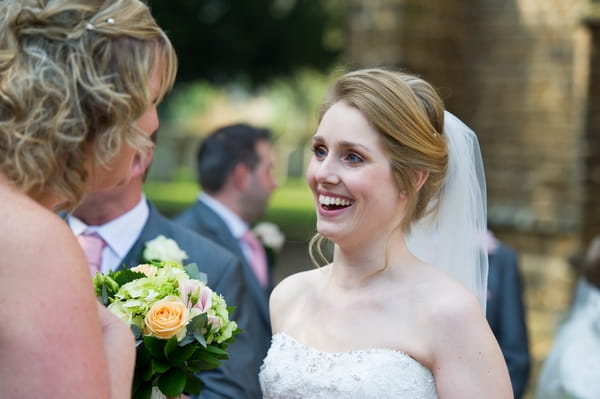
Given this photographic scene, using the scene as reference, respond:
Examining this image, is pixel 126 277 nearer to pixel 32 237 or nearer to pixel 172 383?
pixel 172 383

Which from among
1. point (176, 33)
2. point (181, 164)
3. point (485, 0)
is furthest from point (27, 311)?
point (181, 164)

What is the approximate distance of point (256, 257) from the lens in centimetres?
632

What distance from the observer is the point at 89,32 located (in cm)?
213

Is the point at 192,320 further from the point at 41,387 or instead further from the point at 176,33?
the point at 176,33

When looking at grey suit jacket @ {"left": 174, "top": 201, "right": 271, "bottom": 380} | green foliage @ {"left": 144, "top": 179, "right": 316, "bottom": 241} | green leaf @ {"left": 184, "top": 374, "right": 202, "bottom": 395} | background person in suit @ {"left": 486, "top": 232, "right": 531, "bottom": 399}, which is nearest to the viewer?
green leaf @ {"left": 184, "top": 374, "right": 202, "bottom": 395}

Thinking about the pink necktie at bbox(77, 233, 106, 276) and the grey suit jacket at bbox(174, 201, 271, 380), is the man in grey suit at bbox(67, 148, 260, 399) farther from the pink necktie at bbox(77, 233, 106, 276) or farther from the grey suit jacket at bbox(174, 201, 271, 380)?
the grey suit jacket at bbox(174, 201, 271, 380)

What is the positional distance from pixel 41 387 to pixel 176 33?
26.2 meters

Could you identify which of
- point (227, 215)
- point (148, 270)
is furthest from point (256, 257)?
point (148, 270)

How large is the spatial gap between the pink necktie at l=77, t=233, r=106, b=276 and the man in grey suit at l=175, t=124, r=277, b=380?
178 cm

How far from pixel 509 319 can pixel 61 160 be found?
4.62m

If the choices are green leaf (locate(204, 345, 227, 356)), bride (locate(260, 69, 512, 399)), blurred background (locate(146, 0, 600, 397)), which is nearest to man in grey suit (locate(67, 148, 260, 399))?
bride (locate(260, 69, 512, 399))

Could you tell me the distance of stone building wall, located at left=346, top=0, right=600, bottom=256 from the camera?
477 inches

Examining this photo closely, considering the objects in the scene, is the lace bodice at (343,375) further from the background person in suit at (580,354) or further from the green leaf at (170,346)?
the background person in suit at (580,354)

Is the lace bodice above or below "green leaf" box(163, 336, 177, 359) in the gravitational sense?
below
